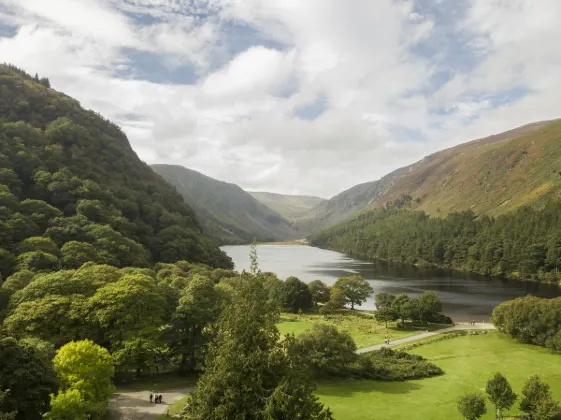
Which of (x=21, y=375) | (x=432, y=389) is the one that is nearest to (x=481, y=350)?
(x=432, y=389)

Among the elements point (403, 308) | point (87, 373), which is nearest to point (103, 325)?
point (87, 373)

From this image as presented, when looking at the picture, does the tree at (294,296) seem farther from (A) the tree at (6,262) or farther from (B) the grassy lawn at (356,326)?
(A) the tree at (6,262)

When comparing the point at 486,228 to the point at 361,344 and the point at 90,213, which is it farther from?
the point at 90,213

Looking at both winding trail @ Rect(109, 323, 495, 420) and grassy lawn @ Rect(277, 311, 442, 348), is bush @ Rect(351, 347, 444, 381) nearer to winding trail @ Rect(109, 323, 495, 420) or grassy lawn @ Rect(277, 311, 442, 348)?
grassy lawn @ Rect(277, 311, 442, 348)

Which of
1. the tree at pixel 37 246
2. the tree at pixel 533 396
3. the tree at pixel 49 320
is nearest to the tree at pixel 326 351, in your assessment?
the tree at pixel 533 396

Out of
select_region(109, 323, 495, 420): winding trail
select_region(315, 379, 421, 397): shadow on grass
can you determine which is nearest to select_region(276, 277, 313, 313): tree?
select_region(315, 379, 421, 397): shadow on grass

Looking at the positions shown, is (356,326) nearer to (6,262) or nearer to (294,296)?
(294,296)
